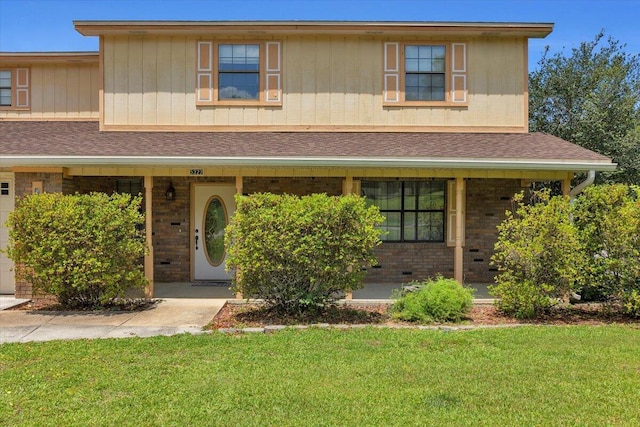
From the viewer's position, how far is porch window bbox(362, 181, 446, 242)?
1114 cm

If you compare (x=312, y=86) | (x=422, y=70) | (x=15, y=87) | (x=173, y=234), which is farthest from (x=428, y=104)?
(x=15, y=87)

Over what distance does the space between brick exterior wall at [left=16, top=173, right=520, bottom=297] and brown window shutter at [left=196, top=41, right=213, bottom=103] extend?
5.79 ft

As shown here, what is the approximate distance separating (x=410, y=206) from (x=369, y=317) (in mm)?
4046

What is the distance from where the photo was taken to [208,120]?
10750 mm

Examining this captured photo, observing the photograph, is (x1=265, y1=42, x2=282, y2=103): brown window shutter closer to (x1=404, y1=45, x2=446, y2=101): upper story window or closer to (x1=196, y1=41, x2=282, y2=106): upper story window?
(x1=196, y1=41, x2=282, y2=106): upper story window

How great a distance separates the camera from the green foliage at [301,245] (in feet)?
23.7

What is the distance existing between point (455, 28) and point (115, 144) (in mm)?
7198

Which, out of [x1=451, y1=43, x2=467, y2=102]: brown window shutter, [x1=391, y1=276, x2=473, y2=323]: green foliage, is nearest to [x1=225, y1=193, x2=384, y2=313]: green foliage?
[x1=391, y1=276, x2=473, y2=323]: green foliage

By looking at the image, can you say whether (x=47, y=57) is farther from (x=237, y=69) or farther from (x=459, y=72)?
(x=459, y=72)

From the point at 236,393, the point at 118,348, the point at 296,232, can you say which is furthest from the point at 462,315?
the point at 118,348

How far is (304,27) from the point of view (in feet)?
34.2

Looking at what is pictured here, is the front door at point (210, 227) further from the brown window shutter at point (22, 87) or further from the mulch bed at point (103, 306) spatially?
the brown window shutter at point (22, 87)

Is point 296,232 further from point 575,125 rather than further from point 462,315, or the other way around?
point 575,125

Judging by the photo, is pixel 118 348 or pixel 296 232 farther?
pixel 296 232
